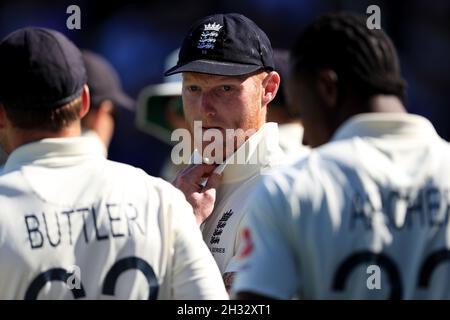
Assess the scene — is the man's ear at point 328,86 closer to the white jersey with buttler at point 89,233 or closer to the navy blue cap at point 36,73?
the white jersey with buttler at point 89,233

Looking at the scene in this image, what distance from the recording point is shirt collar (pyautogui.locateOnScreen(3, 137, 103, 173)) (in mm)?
3986

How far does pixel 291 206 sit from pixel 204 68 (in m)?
1.58

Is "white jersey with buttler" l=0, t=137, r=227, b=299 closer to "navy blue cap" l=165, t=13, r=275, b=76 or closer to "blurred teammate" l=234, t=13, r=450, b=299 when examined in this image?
"blurred teammate" l=234, t=13, r=450, b=299

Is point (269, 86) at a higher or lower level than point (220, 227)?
higher

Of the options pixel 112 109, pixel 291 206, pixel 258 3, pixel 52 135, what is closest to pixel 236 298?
pixel 291 206

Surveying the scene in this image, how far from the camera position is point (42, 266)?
3891 mm

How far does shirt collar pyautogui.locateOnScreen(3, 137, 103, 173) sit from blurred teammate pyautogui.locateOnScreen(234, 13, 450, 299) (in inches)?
26.8

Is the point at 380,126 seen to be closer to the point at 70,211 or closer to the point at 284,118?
the point at 70,211

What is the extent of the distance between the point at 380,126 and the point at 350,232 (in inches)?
13.4

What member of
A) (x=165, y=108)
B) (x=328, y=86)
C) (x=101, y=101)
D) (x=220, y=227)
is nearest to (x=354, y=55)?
(x=328, y=86)

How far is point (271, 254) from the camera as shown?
139 inches

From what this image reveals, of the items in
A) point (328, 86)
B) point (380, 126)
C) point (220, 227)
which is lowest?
point (220, 227)

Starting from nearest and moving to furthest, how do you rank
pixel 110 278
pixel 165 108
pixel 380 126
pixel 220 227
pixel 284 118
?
pixel 380 126 < pixel 110 278 < pixel 220 227 < pixel 284 118 < pixel 165 108

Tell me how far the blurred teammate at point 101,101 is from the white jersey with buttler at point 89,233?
3.00 metres
